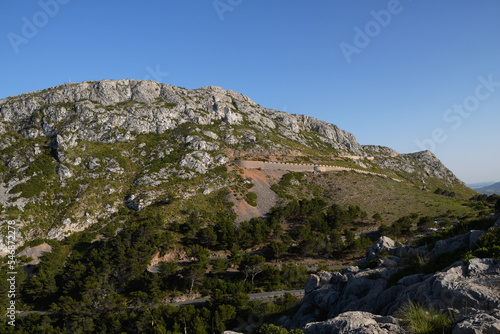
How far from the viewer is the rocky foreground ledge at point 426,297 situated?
353 inches

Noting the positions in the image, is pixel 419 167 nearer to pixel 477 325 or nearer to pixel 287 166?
pixel 287 166

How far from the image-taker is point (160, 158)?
106m

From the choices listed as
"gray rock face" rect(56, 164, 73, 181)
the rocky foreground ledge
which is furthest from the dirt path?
the rocky foreground ledge

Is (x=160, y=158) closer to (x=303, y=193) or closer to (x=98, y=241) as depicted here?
(x=98, y=241)

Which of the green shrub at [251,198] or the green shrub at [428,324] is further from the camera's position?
the green shrub at [251,198]

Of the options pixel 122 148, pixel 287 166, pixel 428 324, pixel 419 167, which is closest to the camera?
pixel 428 324

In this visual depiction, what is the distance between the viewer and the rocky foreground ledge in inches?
353

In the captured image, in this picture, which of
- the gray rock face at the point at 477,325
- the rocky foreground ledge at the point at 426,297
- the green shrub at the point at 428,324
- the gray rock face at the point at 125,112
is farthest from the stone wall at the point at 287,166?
the gray rock face at the point at 477,325

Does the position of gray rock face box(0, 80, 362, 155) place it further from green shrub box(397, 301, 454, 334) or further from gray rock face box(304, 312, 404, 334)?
green shrub box(397, 301, 454, 334)

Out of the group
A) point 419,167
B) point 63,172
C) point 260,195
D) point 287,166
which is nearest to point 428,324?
point 260,195

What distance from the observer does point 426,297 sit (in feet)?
39.9

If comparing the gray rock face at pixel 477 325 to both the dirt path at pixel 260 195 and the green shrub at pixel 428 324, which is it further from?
the dirt path at pixel 260 195

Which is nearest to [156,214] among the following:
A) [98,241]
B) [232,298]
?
[98,241]

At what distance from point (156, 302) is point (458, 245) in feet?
143
